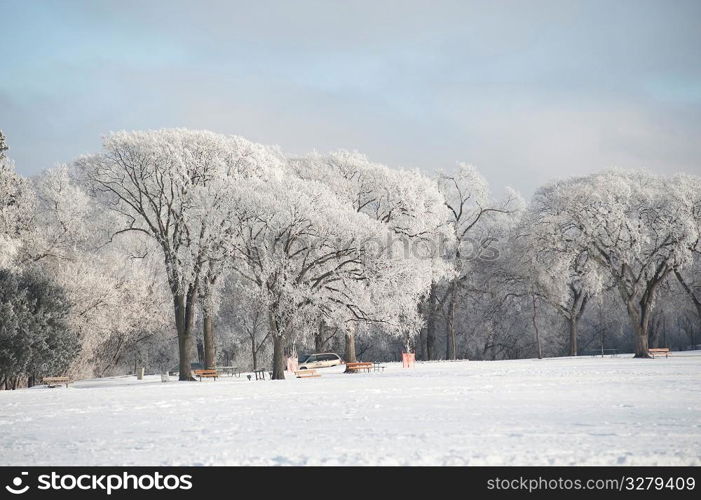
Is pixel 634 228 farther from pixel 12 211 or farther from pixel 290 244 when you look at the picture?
pixel 12 211

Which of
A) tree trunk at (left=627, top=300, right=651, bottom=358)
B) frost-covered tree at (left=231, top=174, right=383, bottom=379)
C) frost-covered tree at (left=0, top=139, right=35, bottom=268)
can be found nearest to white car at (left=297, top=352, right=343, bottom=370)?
frost-covered tree at (left=231, top=174, right=383, bottom=379)

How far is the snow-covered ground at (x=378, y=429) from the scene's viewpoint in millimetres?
10773

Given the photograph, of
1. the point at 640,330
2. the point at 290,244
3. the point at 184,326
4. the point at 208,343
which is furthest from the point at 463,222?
the point at 184,326

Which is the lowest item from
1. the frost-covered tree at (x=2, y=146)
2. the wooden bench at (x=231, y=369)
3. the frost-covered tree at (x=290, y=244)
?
the wooden bench at (x=231, y=369)

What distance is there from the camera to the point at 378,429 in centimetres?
1377

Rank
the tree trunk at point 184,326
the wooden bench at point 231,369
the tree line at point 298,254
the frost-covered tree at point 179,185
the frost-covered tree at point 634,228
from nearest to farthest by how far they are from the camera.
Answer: the tree line at point 298,254
the frost-covered tree at point 179,185
the tree trunk at point 184,326
the wooden bench at point 231,369
the frost-covered tree at point 634,228

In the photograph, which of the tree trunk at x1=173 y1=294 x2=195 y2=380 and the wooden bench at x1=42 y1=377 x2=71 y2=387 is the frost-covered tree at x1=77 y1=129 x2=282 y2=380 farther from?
the wooden bench at x1=42 y1=377 x2=71 y2=387

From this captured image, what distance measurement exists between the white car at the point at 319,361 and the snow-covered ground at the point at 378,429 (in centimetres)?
2567

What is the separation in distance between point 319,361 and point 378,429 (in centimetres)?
3635

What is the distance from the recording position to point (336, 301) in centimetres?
3988

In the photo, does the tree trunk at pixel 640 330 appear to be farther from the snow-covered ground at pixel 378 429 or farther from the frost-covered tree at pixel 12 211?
the frost-covered tree at pixel 12 211

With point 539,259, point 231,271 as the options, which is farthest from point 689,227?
point 231,271

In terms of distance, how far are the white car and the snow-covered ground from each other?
25675 mm

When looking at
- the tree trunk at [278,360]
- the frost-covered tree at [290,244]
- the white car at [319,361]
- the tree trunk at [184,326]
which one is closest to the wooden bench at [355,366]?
the frost-covered tree at [290,244]
